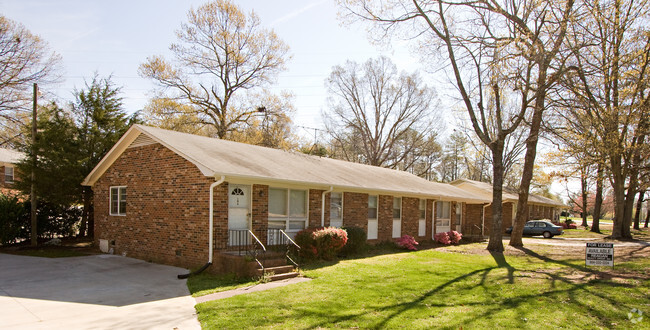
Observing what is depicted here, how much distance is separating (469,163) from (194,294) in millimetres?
53260

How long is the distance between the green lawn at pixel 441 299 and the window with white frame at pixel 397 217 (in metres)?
6.32

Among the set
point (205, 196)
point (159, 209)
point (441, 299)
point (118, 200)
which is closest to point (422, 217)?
point (205, 196)

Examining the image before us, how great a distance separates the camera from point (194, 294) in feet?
28.9

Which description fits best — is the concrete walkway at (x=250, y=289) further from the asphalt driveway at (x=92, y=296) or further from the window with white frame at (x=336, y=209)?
the window with white frame at (x=336, y=209)

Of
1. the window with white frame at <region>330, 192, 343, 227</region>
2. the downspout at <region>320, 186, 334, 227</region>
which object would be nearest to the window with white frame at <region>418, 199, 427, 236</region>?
the window with white frame at <region>330, 192, 343, 227</region>

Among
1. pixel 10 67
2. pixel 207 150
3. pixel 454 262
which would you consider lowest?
pixel 454 262

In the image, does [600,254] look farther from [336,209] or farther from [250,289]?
[250,289]

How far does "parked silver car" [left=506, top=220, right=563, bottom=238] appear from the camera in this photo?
31219 mm

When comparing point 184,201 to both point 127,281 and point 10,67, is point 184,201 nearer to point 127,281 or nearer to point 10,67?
point 127,281

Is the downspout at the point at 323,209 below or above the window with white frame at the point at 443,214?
above

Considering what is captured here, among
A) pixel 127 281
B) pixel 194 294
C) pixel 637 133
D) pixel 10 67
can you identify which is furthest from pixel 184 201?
pixel 10 67

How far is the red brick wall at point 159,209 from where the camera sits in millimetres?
11703

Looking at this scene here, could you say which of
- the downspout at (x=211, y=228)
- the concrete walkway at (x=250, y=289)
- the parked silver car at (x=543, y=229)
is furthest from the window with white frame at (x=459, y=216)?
the downspout at (x=211, y=228)

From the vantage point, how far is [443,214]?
2384cm
